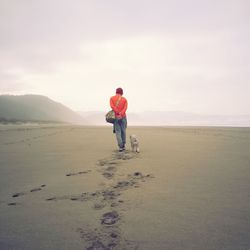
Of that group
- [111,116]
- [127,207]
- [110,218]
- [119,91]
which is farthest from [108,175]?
[119,91]

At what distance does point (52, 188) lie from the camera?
13.6 ft

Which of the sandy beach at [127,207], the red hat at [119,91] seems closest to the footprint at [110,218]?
the sandy beach at [127,207]

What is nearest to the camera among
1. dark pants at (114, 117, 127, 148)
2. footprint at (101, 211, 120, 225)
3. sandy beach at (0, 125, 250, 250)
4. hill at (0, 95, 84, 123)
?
sandy beach at (0, 125, 250, 250)

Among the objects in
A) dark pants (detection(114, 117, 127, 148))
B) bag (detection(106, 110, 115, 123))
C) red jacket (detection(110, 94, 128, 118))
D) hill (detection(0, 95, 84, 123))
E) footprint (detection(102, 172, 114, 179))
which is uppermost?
hill (detection(0, 95, 84, 123))

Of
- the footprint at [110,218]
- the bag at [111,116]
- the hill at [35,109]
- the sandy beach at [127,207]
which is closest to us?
the sandy beach at [127,207]

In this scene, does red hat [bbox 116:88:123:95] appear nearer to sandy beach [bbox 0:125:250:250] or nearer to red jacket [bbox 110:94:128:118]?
red jacket [bbox 110:94:128:118]

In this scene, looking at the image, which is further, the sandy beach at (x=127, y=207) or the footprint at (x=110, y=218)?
the footprint at (x=110, y=218)

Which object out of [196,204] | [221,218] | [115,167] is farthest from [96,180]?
[221,218]

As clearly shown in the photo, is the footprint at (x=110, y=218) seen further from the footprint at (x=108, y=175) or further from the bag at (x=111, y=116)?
the bag at (x=111, y=116)

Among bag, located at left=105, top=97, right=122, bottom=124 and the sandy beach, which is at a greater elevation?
bag, located at left=105, top=97, right=122, bottom=124

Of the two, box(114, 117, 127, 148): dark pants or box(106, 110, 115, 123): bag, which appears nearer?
box(114, 117, 127, 148): dark pants

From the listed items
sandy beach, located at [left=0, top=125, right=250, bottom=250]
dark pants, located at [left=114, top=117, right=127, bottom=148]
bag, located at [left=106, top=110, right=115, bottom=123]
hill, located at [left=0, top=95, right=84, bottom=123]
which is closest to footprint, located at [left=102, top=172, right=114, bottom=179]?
sandy beach, located at [left=0, top=125, right=250, bottom=250]

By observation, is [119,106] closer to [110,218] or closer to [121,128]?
[121,128]

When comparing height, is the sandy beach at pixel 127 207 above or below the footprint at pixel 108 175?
below
